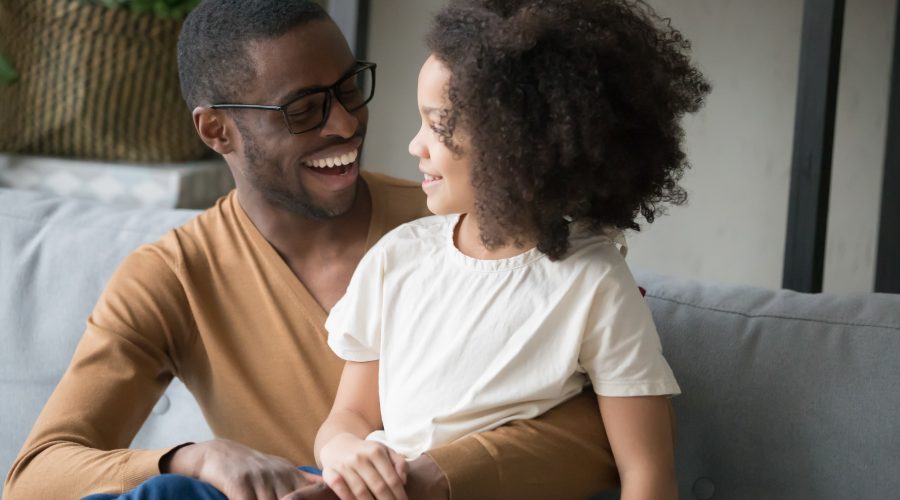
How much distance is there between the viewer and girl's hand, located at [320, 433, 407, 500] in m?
1.15

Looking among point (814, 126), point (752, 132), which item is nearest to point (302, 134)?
point (814, 126)

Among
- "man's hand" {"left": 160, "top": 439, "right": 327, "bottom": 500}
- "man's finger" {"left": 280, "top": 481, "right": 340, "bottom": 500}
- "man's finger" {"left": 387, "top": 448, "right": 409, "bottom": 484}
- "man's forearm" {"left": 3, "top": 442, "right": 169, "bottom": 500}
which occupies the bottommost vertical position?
"man's forearm" {"left": 3, "top": 442, "right": 169, "bottom": 500}

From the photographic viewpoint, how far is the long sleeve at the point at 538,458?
120 centimetres

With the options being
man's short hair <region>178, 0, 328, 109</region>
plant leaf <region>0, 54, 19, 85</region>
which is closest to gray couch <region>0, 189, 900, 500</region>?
man's short hair <region>178, 0, 328, 109</region>

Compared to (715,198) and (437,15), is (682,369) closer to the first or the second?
(437,15)

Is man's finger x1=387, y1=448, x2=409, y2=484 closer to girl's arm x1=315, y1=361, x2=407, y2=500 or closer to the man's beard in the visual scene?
girl's arm x1=315, y1=361, x2=407, y2=500

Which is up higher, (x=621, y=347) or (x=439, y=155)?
(x=439, y=155)

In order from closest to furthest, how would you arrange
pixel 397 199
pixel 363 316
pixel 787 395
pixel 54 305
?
pixel 363 316, pixel 787 395, pixel 397 199, pixel 54 305

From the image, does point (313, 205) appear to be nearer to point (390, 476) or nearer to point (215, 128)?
point (215, 128)

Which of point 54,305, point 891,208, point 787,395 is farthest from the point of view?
point 891,208

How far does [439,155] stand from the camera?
1200 mm

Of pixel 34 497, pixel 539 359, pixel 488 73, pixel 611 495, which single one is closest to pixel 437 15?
pixel 488 73

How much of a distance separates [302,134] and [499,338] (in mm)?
489

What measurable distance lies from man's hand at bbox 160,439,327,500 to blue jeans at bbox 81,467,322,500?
21 mm
